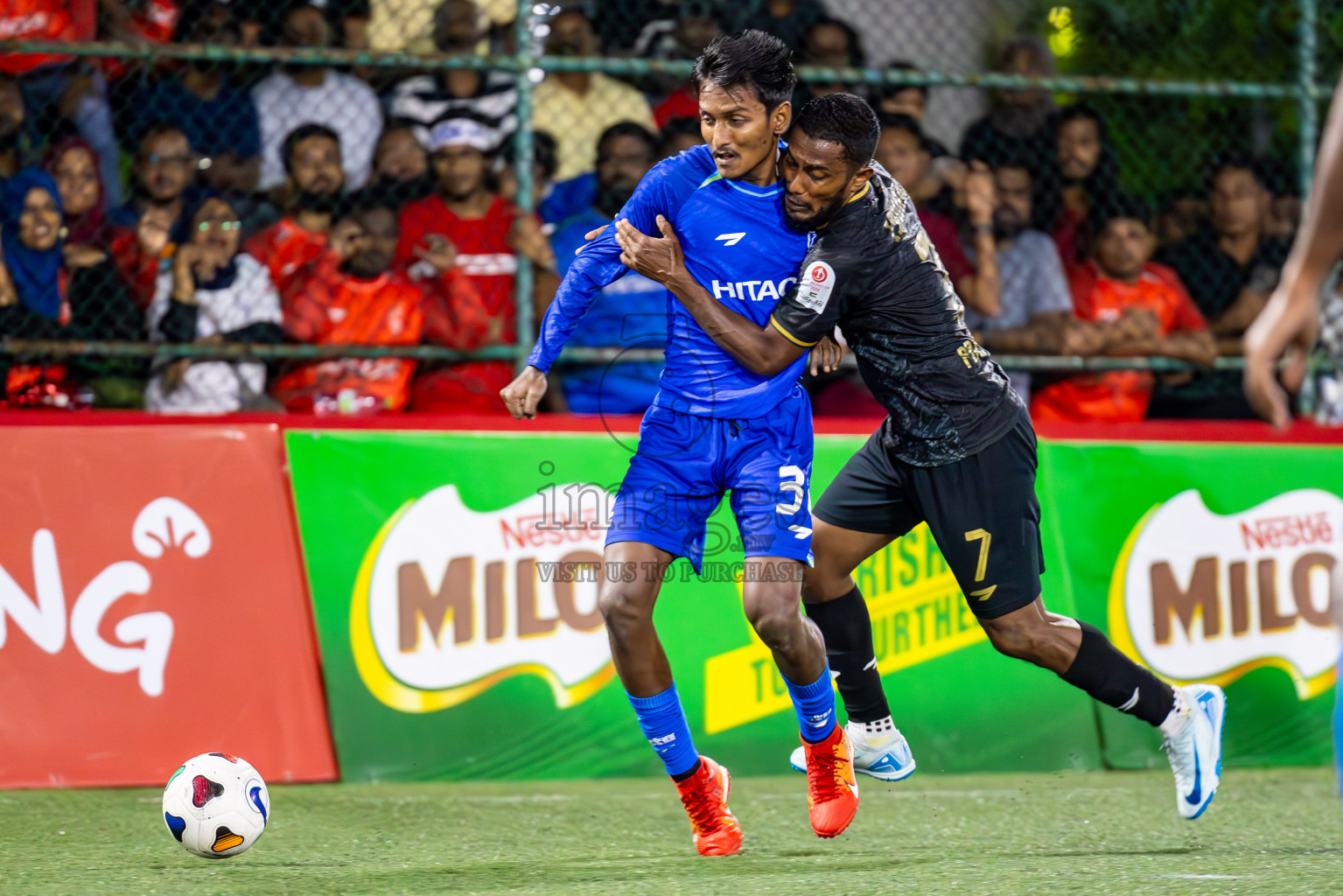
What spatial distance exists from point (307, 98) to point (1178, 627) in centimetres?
457

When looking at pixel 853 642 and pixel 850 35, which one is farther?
pixel 850 35

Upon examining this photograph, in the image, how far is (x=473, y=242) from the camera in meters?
6.50

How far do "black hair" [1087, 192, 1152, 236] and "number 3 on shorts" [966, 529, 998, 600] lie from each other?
10.0 feet

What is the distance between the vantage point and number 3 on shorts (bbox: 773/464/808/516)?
436 cm

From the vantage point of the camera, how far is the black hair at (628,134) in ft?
22.1

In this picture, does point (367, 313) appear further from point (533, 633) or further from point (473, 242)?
point (533, 633)

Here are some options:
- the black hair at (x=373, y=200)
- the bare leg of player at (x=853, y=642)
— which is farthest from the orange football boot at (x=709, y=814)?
the black hair at (x=373, y=200)

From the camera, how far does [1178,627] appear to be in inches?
251

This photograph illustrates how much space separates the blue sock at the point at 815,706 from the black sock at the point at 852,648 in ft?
1.09

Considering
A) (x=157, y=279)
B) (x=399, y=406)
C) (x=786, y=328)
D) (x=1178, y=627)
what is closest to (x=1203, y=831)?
(x=1178, y=627)

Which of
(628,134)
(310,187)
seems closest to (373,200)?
(310,187)

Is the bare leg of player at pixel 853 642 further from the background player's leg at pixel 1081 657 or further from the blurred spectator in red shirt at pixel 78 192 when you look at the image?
the blurred spectator in red shirt at pixel 78 192

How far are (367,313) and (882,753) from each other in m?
3.00

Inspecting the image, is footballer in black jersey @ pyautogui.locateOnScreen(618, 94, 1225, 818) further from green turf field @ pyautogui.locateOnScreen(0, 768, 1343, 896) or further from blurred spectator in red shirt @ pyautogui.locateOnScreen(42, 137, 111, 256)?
blurred spectator in red shirt @ pyautogui.locateOnScreen(42, 137, 111, 256)
